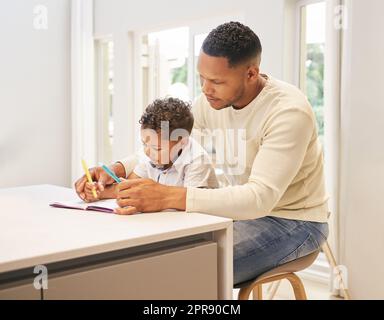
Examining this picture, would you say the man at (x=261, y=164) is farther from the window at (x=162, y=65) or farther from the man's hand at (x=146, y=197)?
the window at (x=162, y=65)

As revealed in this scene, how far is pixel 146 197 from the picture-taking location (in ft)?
3.97

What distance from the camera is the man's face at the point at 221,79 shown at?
1.51 metres

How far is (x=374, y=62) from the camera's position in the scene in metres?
2.22

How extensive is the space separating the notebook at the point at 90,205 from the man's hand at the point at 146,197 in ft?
0.19

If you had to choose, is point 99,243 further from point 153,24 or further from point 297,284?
point 153,24

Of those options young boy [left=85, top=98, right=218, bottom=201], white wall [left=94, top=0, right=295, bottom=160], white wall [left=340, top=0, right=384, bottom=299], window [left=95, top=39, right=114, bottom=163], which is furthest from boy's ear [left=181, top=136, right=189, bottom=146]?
window [left=95, top=39, right=114, bottom=163]

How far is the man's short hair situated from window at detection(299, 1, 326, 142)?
4.80 feet

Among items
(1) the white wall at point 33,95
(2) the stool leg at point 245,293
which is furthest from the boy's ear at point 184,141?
(1) the white wall at point 33,95

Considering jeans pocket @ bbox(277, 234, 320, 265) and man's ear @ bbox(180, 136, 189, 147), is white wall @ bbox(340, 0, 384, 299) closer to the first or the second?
jeans pocket @ bbox(277, 234, 320, 265)

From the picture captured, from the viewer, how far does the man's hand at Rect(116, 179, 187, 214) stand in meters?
1.20

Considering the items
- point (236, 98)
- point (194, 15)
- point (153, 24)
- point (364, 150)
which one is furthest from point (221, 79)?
point (153, 24)

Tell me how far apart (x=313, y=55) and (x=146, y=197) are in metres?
2.07
